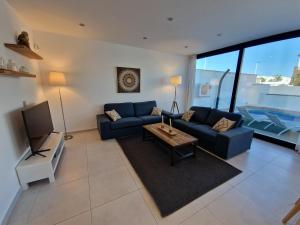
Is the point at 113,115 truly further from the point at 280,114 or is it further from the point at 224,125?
the point at 280,114

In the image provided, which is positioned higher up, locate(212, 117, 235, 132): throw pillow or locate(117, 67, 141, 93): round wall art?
locate(117, 67, 141, 93): round wall art

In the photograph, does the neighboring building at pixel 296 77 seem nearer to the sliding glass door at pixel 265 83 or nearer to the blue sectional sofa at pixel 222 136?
the sliding glass door at pixel 265 83

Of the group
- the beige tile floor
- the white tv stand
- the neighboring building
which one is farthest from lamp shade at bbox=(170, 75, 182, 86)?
the white tv stand

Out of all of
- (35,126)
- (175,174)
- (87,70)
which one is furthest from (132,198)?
(87,70)

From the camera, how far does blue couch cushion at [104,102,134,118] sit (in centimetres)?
389

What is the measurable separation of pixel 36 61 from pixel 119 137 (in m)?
2.60

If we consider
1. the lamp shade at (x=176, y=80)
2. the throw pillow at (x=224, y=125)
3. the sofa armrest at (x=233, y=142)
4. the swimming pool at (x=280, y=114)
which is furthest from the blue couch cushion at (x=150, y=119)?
the swimming pool at (x=280, y=114)

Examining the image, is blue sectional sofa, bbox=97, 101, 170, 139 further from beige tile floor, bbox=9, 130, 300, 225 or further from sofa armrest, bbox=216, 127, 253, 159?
sofa armrest, bbox=216, 127, 253, 159

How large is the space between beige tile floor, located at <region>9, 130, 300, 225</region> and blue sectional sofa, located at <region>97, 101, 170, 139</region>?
935 millimetres

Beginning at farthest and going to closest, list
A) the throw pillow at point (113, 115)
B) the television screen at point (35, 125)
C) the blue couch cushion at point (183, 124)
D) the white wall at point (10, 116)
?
1. the throw pillow at point (113, 115)
2. the blue couch cushion at point (183, 124)
3. the television screen at point (35, 125)
4. the white wall at point (10, 116)

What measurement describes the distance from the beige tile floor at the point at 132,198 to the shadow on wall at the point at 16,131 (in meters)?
0.57

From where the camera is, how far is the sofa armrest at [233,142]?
97.9 inches

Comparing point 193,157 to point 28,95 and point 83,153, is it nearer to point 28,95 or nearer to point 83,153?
point 83,153

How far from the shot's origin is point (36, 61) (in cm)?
302
